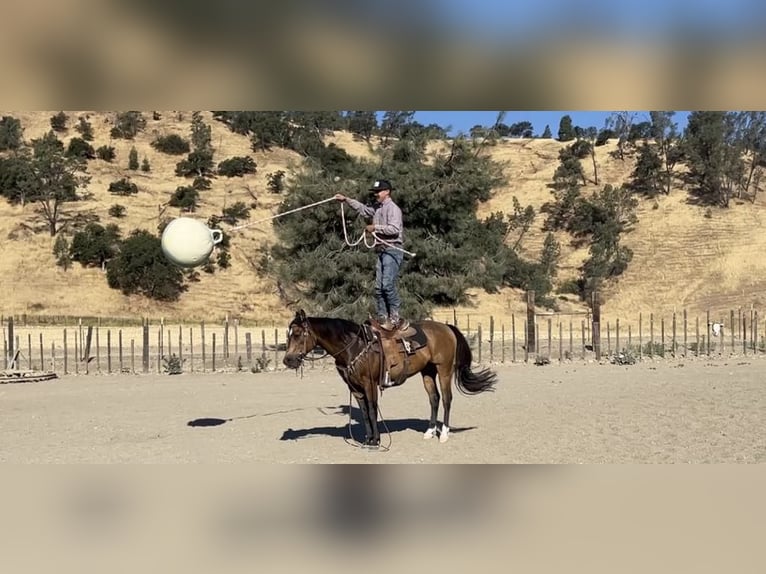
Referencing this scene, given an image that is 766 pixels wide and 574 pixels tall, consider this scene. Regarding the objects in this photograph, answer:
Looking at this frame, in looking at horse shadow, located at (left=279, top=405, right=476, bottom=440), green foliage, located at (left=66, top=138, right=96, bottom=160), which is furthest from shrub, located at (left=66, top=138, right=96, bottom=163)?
horse shadow, located at (left=279, top=405, right=476, bottom=440)

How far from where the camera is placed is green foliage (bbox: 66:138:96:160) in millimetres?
49356

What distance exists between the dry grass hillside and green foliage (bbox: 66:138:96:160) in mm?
720

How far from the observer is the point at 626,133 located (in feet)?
195

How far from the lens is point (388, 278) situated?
7828 mm

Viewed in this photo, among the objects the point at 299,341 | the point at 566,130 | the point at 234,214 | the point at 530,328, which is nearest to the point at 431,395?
the point at 299,341

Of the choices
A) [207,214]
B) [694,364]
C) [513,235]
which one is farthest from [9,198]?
[694,364]

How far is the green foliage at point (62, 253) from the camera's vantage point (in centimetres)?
3662

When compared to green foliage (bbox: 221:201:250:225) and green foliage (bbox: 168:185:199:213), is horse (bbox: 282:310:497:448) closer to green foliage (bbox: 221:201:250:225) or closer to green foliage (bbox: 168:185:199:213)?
green foliage (bbox: 221:201:250:225)

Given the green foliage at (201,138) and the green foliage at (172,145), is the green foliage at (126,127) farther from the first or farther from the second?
the green foliage at (201,138)

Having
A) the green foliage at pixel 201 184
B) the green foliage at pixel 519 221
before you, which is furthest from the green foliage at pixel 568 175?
the green foliage at pixel 201 184

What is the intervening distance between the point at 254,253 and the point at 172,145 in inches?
657

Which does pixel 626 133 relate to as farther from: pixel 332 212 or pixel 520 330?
pixel 332 212

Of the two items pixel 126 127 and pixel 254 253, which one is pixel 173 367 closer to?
pixel 254 253
